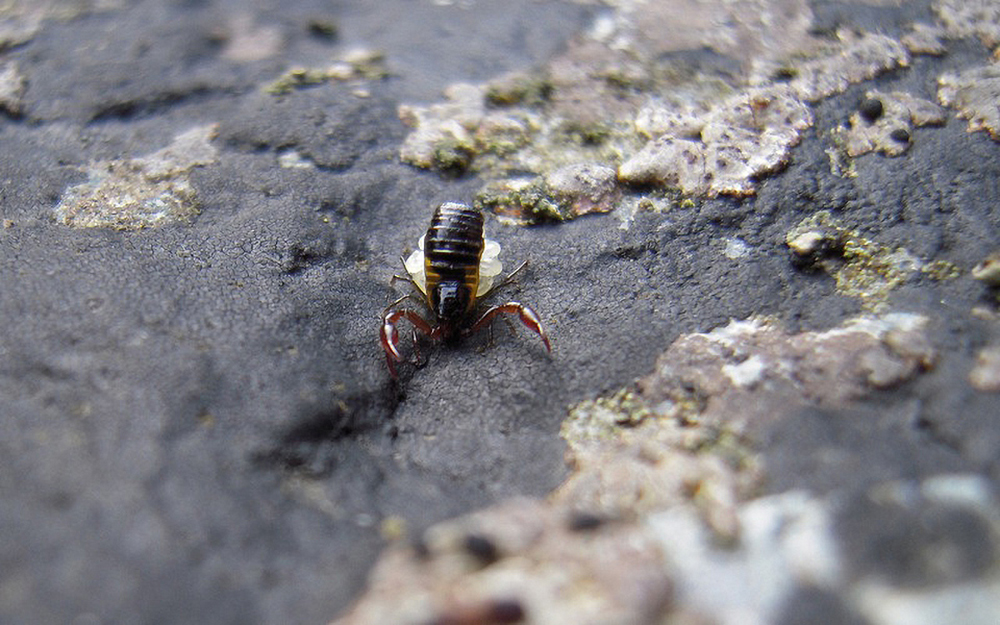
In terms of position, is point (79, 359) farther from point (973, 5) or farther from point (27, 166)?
point (973, 5)

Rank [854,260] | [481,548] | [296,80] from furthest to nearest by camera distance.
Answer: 1. [296,80]
2. [854,260]
3. [481,548]

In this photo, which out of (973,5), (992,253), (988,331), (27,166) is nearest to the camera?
(988,331)

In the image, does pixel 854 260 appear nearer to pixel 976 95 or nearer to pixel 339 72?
pixel 976 95

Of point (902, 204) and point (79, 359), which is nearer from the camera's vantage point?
point (79, 359)

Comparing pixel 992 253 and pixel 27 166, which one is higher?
pixel 992 253

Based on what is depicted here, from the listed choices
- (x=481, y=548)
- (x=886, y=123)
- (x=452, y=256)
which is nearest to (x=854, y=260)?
(x=886, y=123)

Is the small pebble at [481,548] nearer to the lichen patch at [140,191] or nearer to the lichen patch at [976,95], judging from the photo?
the lichen patch at [140,191]

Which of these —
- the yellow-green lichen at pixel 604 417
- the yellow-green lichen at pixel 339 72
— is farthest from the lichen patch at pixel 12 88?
the yellow-green lichen at pixel 604 417

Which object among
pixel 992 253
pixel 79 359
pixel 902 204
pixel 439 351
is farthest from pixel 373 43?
pixel 992 253
